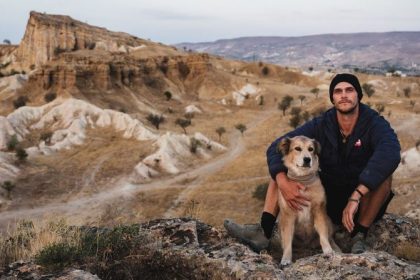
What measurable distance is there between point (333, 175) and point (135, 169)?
33.4m

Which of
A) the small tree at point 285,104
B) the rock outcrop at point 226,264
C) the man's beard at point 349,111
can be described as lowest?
the small tree at point 285,104

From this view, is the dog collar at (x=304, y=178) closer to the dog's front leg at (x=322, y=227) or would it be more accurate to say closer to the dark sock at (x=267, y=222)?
the dog's front leg at (x=322, y=227)

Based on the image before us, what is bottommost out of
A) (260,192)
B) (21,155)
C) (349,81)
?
(260,192)

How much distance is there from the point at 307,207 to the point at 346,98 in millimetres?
1672

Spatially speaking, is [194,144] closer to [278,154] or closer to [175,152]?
[175,152]

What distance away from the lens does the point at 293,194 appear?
590cm

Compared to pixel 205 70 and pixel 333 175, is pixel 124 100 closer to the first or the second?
pixel 205 70

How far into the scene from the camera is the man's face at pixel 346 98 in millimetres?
6207

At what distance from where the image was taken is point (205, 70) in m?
84.4

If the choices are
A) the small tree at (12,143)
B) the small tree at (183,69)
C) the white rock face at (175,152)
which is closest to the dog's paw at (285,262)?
the white rock face at (175,152)

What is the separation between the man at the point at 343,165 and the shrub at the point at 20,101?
61.0 meters

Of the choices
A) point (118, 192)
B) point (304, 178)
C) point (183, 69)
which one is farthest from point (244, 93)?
point (304, 178)

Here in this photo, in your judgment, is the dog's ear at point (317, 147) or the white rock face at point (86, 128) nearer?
the dog's ear at point (317, 147)

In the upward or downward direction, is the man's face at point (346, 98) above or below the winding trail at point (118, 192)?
above
